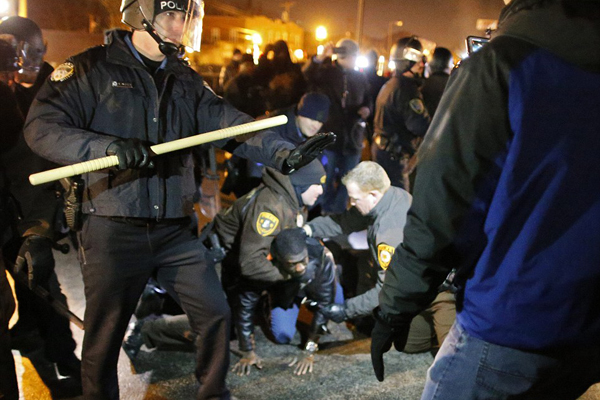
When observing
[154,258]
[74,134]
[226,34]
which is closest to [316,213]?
[154,258]

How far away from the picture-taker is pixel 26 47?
3512 mm

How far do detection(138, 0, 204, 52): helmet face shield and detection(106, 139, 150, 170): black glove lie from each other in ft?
1.96

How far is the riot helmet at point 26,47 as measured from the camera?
3.48 meters

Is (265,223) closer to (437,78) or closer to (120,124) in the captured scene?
(120,124)

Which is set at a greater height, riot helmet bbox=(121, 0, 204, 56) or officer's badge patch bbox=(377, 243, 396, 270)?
riot helmet bbox=(121, 0, 204, 56)

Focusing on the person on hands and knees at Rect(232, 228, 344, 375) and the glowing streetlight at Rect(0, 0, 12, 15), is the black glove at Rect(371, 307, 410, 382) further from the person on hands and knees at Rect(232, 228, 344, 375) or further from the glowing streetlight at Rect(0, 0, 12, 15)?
the glowing streetlight at Rect(0, 0, 12, 15)

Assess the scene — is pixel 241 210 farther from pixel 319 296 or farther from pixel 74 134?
pixel 74 134

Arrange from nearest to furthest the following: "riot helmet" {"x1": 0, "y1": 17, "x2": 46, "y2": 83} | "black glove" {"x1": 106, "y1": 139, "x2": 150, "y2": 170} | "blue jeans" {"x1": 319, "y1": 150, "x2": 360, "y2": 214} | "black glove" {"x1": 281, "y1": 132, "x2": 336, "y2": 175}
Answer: "black glove" {"x1": 106, "y1": 139, "x2": 150, "y2": 170}
"black glove" {"x1": 281, "y1": 132, "x2": 336, "y2": 175}
"riot helmet" {"x1": 0, "y1": 17, "x2": 46, "y2": 83}
"blue jeans" {"x1": 319, "y1": 150, "x2": 360, "y2": 214}

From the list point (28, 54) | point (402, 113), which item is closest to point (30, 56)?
point (28, 54)

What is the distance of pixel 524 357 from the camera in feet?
4.31

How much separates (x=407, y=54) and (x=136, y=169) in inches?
157

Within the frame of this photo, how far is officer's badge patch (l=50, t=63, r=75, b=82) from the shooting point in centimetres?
227

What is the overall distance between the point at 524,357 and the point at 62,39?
995cm

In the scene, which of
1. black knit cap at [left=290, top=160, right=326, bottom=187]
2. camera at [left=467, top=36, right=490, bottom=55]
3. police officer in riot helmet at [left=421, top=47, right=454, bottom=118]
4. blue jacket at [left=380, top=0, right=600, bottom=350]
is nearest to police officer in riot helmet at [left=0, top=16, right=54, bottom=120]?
black knit cap at [left=290, top=160, right=326, bottom=187]
